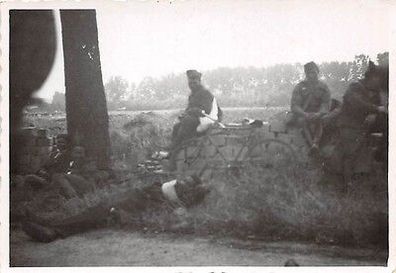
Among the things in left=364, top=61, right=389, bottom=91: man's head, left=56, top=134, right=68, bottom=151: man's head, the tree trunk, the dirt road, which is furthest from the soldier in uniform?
left=56, top=134, right=68, bottom=151: man's head

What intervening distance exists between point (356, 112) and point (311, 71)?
0.73 meters

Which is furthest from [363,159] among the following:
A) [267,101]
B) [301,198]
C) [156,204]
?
[156,204]

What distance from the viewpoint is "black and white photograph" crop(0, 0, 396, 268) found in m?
7.28

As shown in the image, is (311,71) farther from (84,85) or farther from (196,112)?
(84,85)

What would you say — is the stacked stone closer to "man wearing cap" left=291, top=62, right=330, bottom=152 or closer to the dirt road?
the dirt road

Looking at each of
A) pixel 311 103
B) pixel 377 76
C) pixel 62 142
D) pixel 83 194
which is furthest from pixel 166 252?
pixel 377 76

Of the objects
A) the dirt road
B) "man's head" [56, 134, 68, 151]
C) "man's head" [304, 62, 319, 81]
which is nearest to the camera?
the dirt road

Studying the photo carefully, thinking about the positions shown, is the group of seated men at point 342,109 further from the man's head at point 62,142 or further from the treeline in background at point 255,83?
the man's head at point 62,142

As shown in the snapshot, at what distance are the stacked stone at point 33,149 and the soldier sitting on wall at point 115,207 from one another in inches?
20.3

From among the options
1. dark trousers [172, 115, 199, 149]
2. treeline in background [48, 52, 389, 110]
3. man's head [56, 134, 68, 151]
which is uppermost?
treeline in background [48, 52, 389, 110]

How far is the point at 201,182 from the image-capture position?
7336mm

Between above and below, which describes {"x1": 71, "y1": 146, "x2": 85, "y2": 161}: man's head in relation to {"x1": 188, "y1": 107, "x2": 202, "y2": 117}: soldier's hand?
below

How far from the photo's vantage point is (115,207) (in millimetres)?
7391

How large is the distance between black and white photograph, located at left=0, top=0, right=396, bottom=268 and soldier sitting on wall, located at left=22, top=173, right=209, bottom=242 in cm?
2
